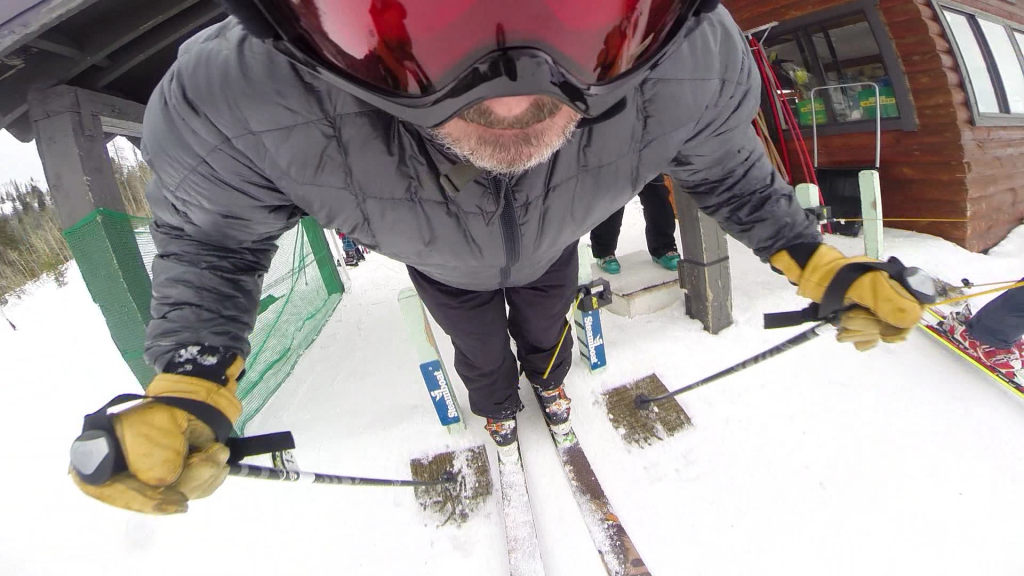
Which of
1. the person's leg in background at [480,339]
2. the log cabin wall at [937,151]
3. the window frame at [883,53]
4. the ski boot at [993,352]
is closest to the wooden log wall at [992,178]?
the log cabin wall at [937,151]

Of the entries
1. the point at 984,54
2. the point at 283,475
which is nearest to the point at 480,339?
the point at 283,475

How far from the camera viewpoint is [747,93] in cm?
115

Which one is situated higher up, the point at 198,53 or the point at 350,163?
the point at 198,53

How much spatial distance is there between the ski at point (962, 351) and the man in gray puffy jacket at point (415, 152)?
1608mm

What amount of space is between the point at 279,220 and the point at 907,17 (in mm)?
5093

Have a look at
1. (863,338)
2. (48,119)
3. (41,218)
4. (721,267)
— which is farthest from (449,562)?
(41,218)

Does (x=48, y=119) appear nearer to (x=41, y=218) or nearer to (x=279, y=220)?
(x=279, y=220)

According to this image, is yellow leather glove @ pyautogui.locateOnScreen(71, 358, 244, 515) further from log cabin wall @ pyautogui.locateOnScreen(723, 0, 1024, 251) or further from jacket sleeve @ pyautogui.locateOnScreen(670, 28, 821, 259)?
log cabin wall @ pyautogui.locateOnScreen(723, 0, 1024, 251)

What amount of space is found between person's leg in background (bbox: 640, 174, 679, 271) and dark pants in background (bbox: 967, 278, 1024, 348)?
1795 mm

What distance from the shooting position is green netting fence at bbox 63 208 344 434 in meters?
2.02

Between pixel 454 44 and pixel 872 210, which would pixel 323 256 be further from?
pixel 872 210

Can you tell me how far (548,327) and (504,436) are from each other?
0.62 meters

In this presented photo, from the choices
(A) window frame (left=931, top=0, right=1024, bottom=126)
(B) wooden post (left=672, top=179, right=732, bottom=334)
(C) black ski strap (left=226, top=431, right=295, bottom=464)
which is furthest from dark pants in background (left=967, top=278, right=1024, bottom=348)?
(C) black ski strap (left=226, top=431, right=295, bottom=464)

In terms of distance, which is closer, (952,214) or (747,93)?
(747,93)
